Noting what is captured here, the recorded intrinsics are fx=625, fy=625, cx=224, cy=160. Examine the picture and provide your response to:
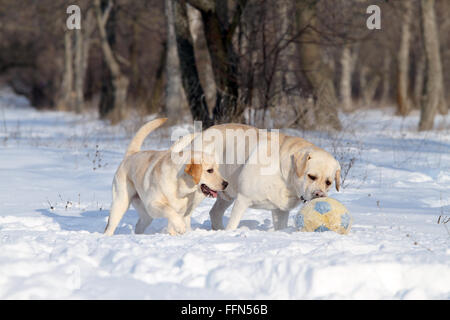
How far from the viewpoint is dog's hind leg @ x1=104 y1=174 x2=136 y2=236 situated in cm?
607

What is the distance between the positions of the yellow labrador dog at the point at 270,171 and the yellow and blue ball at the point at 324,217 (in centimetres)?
10

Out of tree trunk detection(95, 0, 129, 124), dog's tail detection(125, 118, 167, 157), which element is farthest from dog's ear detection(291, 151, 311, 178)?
tree trunk detection(95, 0, 129, 124)

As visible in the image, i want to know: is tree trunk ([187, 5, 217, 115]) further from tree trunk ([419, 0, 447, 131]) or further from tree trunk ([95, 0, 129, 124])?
tree trunk ([419, 0, 447, 131])

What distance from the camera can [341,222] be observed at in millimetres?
5402

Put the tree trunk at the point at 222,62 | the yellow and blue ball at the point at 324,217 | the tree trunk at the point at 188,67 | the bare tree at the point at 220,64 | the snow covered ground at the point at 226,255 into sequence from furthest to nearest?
the tree trunk at the point at 188,67 < the tree trunk at the point at 222,62 < the bare tree at the point at 220,64 < the yellow and blue ball at the point at 324,217 < the snow covered ground at the point at 226,255

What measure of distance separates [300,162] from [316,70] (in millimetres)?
9466

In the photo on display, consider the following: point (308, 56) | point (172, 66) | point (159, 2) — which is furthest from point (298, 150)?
point (159, 2)

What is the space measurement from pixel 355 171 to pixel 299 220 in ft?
14.1

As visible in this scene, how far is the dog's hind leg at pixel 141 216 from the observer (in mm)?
6336

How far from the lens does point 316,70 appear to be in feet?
47.8

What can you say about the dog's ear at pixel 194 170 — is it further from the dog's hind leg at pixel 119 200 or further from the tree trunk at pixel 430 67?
the tree trunk at pixel 430 67

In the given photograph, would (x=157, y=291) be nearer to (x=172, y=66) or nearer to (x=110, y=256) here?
(x=110, y=256)

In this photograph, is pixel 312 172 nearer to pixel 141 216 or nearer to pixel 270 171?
pixel 270 171

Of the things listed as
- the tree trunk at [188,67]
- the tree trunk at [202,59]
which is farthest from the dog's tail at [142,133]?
the tree trunk at [202,59]
